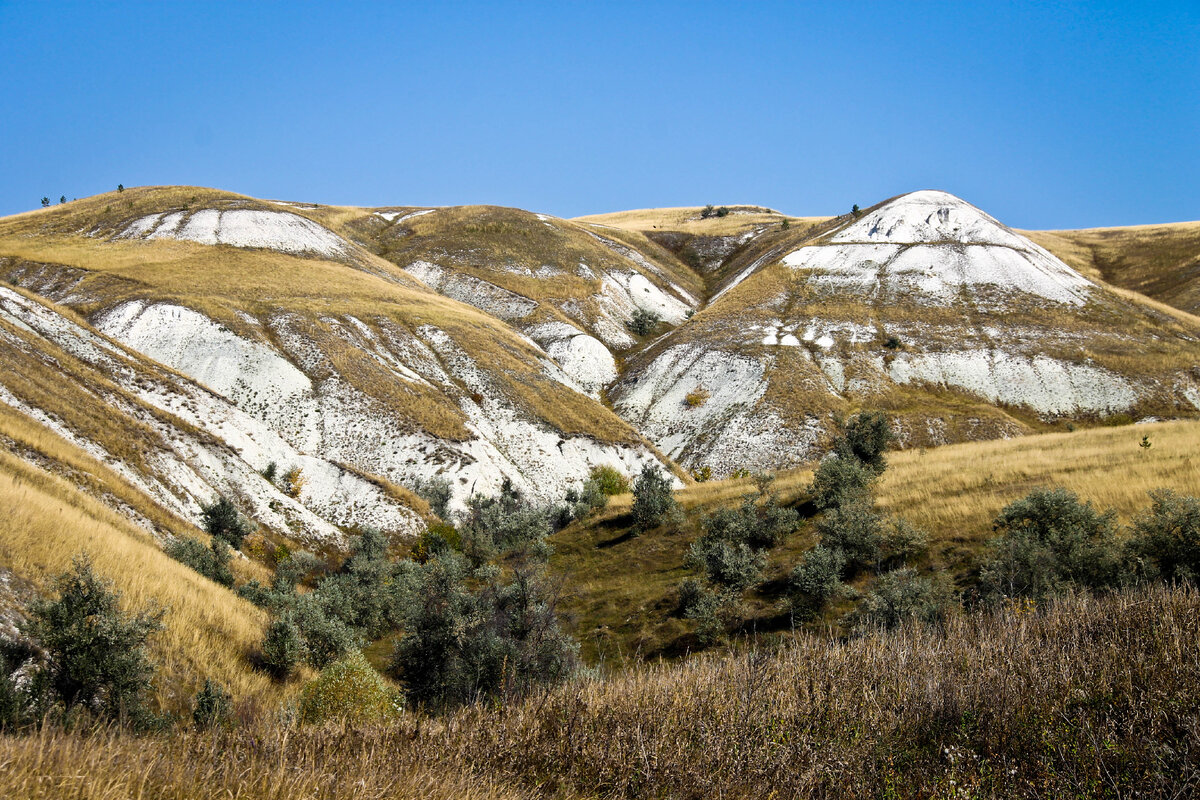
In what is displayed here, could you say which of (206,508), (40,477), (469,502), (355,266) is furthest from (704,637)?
(355,266)

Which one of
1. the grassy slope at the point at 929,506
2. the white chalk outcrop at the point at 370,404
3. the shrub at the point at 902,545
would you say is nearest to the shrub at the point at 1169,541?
the grassy slope at the point at 929,506

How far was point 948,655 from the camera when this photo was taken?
24.8 ft

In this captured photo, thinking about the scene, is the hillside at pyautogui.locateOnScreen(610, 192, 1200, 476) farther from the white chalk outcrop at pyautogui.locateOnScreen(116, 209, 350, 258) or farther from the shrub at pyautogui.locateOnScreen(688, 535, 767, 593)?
the white chalk outcrop at pyautogui.locateOnScreen(116, 209, 350, 258)

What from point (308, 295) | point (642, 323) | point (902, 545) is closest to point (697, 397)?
point (642, 323)

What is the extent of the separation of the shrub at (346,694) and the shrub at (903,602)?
9125 mm

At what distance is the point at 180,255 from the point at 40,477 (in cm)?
6132

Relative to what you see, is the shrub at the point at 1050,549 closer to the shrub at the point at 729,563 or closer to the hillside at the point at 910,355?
the shrub at the point at 729,563

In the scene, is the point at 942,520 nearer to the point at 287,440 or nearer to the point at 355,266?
the point at 287,440

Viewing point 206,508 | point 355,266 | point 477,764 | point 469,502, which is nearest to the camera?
point 477,764

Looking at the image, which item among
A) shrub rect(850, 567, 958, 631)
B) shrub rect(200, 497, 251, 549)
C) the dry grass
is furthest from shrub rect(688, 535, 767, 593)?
shrub rect(200, 497, 251, 549)

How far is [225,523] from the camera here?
92.1 feet

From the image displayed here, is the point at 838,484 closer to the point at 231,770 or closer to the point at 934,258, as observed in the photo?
the point at 231,770

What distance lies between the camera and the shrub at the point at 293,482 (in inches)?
1521

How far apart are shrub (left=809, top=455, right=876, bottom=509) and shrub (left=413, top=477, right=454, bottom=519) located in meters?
22.8
